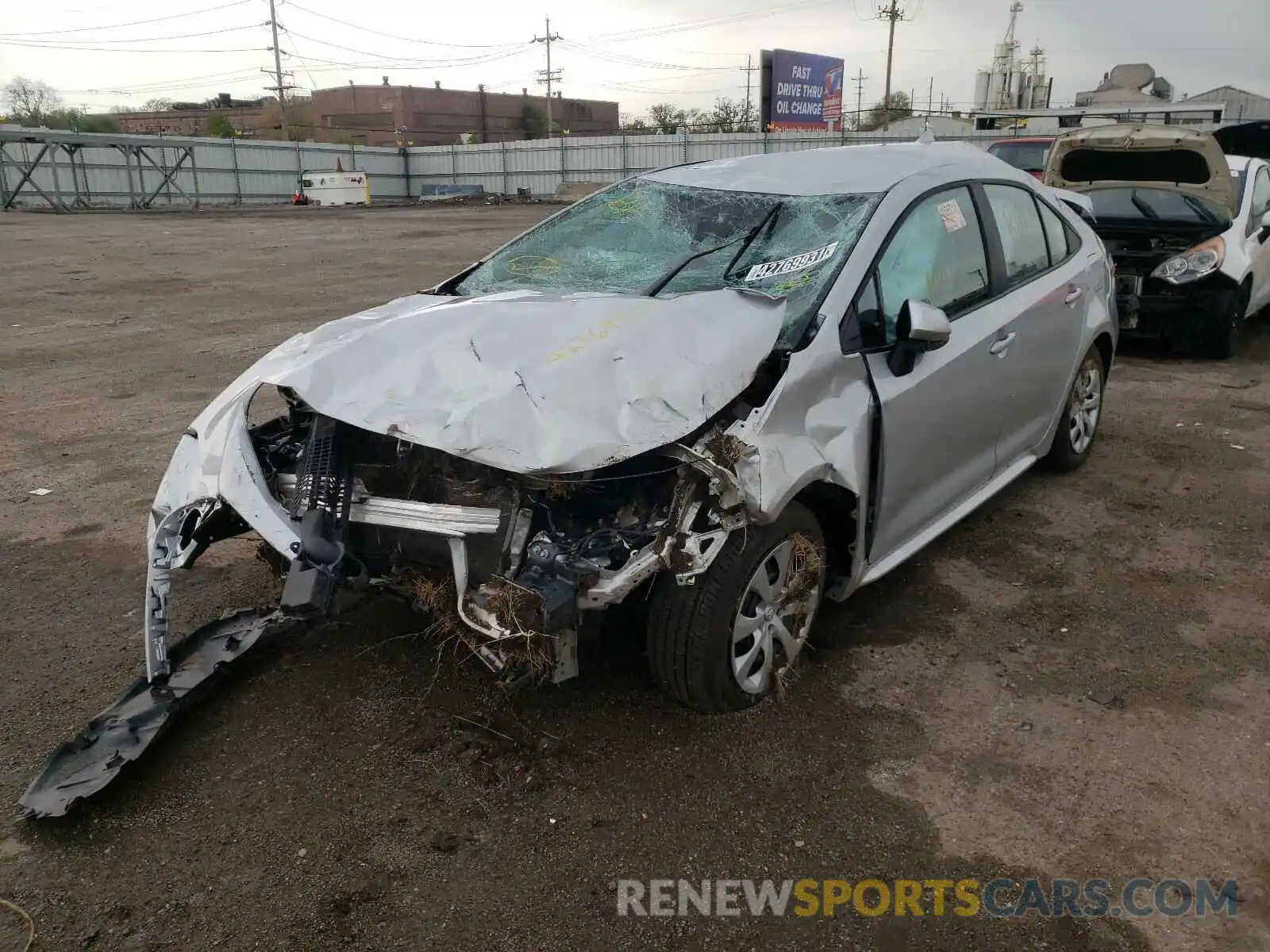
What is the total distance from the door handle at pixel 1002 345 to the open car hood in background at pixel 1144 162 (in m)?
5.79

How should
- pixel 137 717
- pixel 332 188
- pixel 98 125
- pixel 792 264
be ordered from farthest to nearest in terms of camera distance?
1. pixel 98 125
2. pixel 332 188
3. pixel 792 264
4. pixel 137 717

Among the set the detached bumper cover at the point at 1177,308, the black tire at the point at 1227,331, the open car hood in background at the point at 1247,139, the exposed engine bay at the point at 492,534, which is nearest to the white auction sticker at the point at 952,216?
the exposed engine bay at the point at 492,534

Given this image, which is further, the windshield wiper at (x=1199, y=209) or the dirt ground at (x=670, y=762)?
the windshield wiper at (x=1199, y=209)

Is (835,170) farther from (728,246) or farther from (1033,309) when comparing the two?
(1033,309)

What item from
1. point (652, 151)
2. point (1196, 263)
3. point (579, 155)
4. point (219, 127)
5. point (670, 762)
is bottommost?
point (670, 762)

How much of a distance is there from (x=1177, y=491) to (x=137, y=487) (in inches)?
225

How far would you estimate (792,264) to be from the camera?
11.6ft

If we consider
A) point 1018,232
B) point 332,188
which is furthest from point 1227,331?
point 332,188

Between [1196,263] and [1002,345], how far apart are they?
5.26m

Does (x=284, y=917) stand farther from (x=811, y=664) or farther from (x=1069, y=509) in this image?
(x=1069, y=509)

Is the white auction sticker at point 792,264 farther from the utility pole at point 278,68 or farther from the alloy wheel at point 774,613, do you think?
the utility pole at point 278,68

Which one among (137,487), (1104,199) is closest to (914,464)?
(137,487)

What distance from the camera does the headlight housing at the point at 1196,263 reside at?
7.97 meters

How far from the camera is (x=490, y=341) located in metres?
3.06
